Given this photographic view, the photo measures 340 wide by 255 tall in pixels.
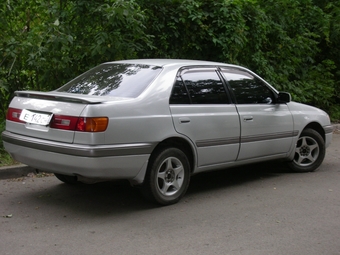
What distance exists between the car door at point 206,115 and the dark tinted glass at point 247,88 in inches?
8.0

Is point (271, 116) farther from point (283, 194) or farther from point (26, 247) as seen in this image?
point (26, 247)

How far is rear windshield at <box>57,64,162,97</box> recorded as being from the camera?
19.9 ft

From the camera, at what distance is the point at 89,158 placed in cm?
535

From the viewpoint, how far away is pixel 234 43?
10742mm

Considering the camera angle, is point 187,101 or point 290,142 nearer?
point 187,101

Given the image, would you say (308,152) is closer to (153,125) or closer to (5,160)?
(153,125)

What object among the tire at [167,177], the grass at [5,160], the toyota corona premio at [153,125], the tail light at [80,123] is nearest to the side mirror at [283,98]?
the toyota corona premio at [153,125]

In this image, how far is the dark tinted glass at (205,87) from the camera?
6.44 metres

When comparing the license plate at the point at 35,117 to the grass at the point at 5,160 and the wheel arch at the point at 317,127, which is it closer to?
the grass at the point at 5,160

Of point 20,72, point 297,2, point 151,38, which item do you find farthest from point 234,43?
point 20,72

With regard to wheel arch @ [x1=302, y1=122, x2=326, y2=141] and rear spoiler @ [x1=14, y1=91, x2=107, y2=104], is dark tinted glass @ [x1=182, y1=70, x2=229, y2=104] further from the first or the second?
wheel arch @ [x1=302, y1=122, x2=326, y2=141]

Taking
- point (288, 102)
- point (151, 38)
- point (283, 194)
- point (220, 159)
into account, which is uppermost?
point (151, 38)

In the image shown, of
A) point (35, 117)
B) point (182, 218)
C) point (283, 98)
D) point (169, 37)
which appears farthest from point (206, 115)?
point (169, 37)

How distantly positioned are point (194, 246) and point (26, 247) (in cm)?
145
